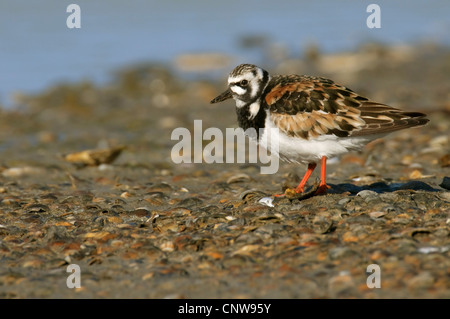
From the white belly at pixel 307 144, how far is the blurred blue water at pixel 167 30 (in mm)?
8324

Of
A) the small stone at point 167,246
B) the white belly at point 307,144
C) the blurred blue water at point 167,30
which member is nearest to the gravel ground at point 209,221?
the small stone at point 167,246

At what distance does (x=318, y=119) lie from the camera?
18.8 feet

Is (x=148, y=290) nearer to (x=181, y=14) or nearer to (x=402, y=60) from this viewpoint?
(x=402, y=60)

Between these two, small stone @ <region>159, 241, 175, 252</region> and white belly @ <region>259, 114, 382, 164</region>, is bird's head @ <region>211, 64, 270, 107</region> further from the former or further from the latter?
small stone @ <region>159, 241, 175, 252</region>

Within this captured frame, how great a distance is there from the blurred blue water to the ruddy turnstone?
26.9 ft

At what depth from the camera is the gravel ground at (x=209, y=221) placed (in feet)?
14.0

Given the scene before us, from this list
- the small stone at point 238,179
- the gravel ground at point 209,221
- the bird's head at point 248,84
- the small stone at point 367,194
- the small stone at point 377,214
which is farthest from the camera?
the small stone at point 238,179

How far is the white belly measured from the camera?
570 centimetres

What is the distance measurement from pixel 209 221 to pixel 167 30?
1333 centimetres

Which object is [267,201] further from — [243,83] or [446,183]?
[446,183]

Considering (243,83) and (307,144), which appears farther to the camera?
(243,83)

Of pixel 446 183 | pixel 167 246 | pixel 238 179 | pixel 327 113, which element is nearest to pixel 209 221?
pixel 167 246

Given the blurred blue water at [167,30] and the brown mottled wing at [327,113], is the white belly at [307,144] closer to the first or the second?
the brown mottled wing at [327,113]

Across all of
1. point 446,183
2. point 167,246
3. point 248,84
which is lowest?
point 167,246
